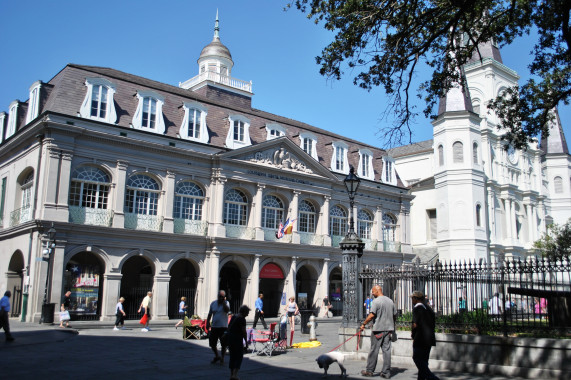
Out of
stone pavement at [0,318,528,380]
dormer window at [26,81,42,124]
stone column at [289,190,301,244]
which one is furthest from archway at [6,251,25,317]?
stone column at [289,190,301,244]

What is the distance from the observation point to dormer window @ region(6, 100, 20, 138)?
29.8 metres

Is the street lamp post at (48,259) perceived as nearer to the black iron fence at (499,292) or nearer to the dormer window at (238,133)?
the dormer window at (238,133)

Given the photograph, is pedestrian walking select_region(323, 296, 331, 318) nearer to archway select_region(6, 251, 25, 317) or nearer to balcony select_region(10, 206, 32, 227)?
archway select_region(6, 251, 25, 317)

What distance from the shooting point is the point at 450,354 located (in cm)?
1222

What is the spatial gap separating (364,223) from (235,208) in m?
11.4

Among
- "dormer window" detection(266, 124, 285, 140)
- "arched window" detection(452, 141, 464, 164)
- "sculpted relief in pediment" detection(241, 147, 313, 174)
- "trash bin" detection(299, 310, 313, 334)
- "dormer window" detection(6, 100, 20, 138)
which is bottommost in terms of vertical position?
"trash bin" detection(299, 310, 313, 334)

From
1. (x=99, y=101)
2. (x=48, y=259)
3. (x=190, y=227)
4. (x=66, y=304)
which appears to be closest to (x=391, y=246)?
(x=190, y=227)

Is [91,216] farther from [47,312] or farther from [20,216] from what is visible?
[47,312]

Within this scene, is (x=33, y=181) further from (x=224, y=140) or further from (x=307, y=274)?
(x=307, y=274)

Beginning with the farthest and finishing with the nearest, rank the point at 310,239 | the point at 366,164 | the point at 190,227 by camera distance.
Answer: the point at 366,164 < the point at 310,239 < the point at 190,227

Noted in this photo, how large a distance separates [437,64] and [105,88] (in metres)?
19.4

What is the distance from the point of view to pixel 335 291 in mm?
38531

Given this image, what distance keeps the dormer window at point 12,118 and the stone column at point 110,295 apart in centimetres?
1063

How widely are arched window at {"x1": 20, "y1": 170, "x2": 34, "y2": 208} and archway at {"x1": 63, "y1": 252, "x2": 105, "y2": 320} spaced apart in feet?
13.2
